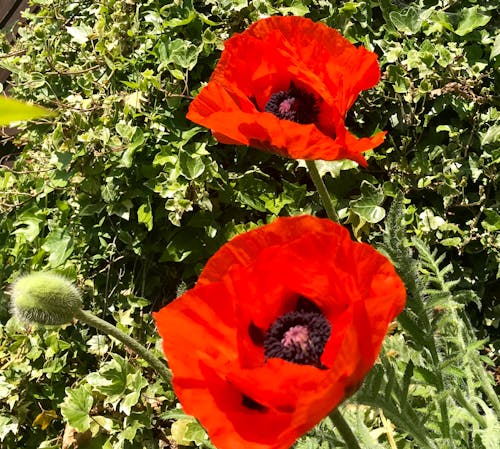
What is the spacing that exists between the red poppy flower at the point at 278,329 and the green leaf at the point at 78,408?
3.94ft

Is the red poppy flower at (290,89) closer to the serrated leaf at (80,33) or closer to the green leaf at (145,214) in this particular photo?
the green leaf at (145,214)

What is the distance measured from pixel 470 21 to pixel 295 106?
1.08 m

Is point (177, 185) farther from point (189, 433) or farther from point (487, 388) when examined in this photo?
point (487, 388)

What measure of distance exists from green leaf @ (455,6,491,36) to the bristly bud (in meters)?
1.49

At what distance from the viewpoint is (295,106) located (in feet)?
4.01

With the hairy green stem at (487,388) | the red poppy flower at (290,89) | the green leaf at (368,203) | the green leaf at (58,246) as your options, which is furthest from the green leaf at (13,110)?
the green leaf at (58,246)

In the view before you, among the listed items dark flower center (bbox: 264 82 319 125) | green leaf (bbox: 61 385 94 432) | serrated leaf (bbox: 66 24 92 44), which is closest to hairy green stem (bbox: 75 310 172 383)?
dark flower center (bbox: 264 82 319 125)

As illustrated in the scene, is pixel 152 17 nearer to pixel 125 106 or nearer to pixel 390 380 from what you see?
pixel 125 106

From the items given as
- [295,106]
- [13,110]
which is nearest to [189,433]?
[295,106]

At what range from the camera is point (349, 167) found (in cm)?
202

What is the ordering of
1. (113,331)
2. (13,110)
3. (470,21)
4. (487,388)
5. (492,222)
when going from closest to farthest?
(13,110) < (113,331) < (487,388) < (492,222) < (470,21)

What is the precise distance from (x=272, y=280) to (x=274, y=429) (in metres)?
0.21

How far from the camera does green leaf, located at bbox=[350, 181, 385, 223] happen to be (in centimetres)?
196

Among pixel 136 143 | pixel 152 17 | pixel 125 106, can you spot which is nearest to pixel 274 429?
pixel 136 143
